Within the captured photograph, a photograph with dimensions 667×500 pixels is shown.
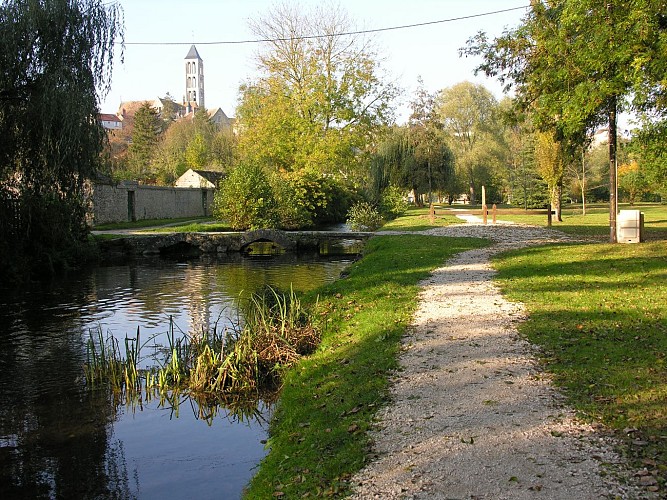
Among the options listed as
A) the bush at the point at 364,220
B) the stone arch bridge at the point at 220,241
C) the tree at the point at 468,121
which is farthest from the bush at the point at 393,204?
the tree at the point at 468,121

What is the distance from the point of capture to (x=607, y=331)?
25.1ft

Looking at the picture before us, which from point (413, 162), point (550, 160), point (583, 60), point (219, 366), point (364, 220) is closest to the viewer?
point (219, 366)

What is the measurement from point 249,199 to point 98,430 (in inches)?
997

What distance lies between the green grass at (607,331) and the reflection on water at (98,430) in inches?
132

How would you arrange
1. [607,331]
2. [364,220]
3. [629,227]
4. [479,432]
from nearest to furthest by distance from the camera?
[479,432], [607,331], [629,227], [364,220]

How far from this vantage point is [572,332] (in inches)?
304

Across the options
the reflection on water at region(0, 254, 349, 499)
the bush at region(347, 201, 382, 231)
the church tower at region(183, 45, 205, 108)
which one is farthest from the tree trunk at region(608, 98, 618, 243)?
the church tower at region(183, 45, 205, 108)

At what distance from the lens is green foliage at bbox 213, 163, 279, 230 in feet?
103

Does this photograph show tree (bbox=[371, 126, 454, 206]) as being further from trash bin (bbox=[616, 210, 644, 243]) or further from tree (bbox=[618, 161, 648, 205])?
trash bin (bbox=[616, 210, 644, 243])

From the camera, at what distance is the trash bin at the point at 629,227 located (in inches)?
693

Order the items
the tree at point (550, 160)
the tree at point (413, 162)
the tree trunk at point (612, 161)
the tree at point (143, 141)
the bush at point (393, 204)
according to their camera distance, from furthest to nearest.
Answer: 1. the tree at point (143, 141)
2. the tree at point (413, 162)
3. the bush at point (393, 204)
4. the tree at point (550, 160)
5. the tree trunk at point (612, 161)

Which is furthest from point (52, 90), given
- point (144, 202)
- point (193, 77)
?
point (193, 77)

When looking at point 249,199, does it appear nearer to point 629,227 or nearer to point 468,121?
point 629,227

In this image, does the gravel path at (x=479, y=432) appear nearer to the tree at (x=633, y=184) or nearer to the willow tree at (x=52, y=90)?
the willow tree at (x=52, y=90)
